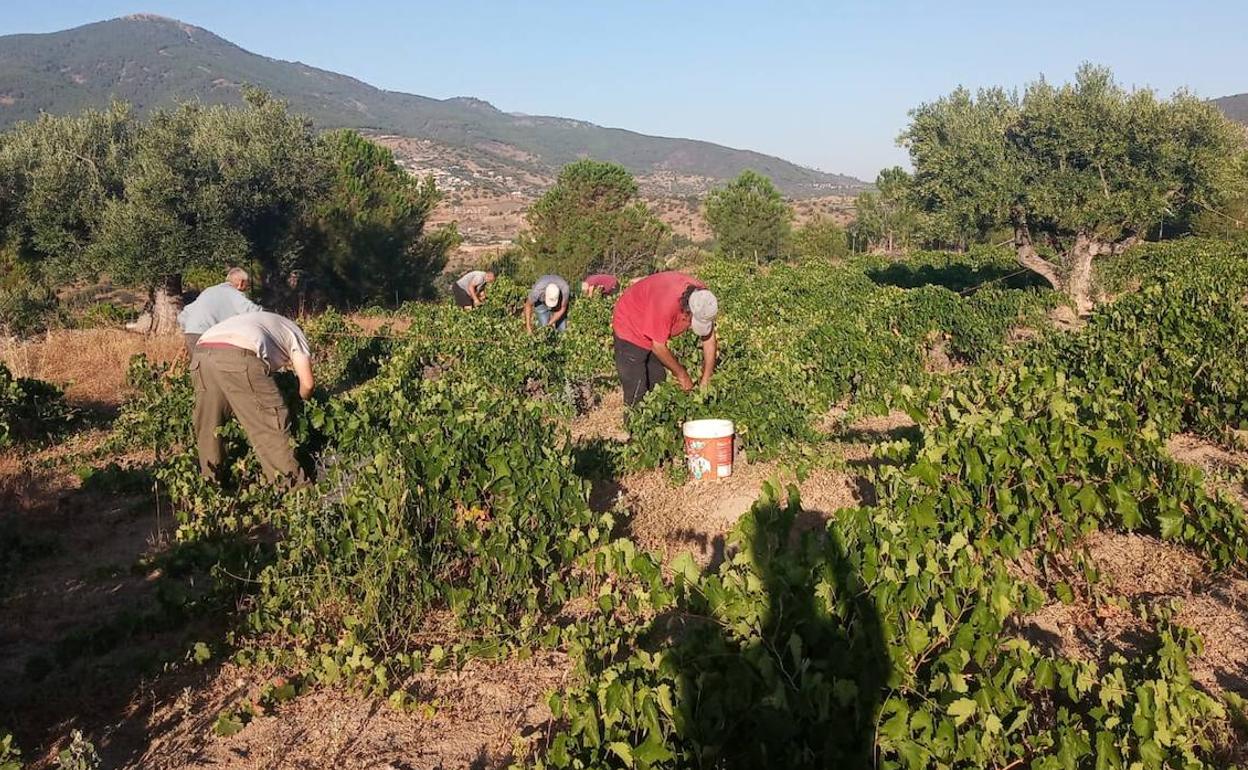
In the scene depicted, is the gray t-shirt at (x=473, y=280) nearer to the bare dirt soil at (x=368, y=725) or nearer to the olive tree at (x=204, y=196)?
the olive tree at (x=204, y=196)

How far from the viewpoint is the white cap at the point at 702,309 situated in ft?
20.0

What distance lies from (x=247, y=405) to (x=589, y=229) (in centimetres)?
2413

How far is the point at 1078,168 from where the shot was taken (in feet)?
63.9

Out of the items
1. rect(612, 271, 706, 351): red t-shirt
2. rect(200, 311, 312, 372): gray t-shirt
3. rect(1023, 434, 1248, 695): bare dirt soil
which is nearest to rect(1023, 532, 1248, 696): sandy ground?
rect(1023, 434, 1248, 695): bare dirt soil

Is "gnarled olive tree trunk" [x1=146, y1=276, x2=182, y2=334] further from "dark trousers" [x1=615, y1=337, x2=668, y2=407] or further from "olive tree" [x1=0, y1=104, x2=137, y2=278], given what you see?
"dark trousers" [x1=615, y1=337, x2=668, y2=407]

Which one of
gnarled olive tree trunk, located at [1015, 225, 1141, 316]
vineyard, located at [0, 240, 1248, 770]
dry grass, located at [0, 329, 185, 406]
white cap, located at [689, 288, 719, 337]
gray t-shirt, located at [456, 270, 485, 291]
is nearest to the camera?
vineyard, located at [0, 240, 1248, 770]

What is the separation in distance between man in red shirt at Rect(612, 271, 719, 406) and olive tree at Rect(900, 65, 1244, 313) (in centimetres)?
1401

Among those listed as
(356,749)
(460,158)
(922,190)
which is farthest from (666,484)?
(460,158)

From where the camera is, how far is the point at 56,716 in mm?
3340

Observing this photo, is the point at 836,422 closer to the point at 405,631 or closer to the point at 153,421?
the point at 405,631

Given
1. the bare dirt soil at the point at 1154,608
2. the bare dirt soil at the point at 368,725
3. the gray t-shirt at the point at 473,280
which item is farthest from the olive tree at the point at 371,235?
the bare dirt soil at the point at 1154,608

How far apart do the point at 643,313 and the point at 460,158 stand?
14738 centimetres

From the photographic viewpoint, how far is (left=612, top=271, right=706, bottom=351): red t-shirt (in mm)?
6355

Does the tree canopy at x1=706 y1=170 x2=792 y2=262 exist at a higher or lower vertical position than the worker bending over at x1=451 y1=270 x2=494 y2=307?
higher
